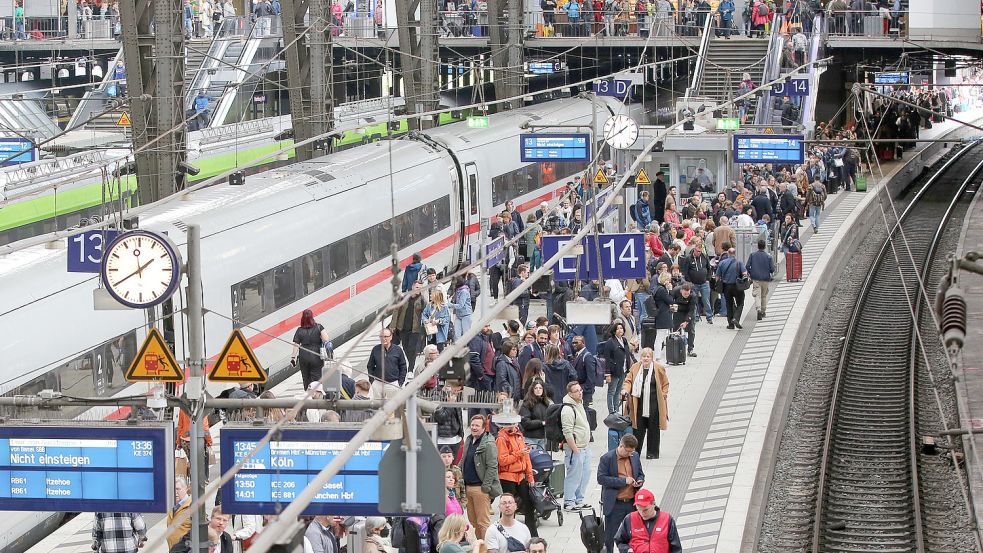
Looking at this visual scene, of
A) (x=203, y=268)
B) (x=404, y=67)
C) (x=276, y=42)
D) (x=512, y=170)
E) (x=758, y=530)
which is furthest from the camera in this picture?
(x=276, y=42)

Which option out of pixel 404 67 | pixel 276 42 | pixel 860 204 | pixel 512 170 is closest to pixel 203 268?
pixel 512 170

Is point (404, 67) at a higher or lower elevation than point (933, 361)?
higher

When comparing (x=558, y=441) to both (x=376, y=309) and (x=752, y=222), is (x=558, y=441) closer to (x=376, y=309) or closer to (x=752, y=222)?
(x=376, y=309)

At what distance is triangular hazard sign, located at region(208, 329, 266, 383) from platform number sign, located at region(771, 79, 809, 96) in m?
33.2

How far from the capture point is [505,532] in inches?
536

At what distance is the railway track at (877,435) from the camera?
19.0 meters

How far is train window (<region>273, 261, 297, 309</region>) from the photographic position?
23.0 metres

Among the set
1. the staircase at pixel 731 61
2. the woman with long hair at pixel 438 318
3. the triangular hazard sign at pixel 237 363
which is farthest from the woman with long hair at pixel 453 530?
the staircase at pixel 731 61

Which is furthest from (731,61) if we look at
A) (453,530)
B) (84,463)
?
(84,463)

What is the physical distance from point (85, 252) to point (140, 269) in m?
4.50

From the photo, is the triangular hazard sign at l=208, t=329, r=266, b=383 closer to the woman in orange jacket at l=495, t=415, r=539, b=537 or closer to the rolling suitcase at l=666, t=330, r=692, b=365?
the woman in orange jacket at l=495, t=415, r=539, b=537

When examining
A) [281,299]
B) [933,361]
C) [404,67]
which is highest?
[404,67]

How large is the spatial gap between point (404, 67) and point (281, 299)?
58.3 feet

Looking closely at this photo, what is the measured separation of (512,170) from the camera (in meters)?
36.8
